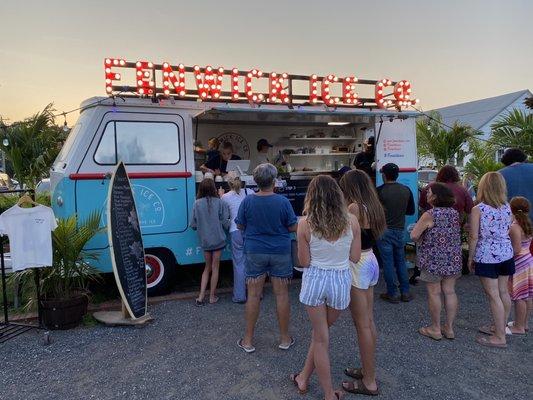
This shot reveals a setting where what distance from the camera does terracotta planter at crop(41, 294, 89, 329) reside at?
4473mm

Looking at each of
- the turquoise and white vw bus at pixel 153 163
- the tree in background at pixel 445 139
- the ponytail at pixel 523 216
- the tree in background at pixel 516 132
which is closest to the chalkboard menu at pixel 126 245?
the turquoise and white vw bus at pixel 153 163

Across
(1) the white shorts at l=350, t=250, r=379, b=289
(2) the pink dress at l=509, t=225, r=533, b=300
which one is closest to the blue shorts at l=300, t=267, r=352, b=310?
(1) the white shorts at l=350, t=250, r=379, b=289

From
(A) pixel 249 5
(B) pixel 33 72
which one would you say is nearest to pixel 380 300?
(A) pixel 249 5

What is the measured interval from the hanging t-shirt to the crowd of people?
174 cm

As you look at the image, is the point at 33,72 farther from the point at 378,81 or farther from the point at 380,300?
the point at 380,300

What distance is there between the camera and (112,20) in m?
8.20

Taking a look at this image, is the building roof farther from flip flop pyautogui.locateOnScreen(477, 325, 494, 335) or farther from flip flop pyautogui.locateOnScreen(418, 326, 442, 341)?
flip flop pyautogui.locateOnScreen(418, 326, 442, 341)

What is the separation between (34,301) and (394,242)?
175 inches

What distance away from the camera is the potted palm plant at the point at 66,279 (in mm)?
4504

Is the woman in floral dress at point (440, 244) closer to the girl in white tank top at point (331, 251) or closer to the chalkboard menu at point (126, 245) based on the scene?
the girl in white tank top at point (331, 251)

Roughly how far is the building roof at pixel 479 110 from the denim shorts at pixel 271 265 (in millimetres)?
26944

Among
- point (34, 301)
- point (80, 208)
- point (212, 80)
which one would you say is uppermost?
point (212, 80)

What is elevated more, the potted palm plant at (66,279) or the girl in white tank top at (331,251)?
the girl in white tank top at (331,251)

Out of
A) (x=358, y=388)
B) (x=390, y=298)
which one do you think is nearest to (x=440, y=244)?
(x=390, y=298)
